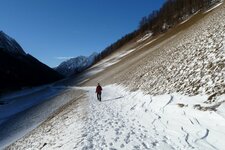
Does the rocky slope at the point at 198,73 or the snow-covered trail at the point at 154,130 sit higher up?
the rocky slope at the point at 198,73

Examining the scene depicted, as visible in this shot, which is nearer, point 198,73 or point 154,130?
point 154,130

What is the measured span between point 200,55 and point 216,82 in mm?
5752

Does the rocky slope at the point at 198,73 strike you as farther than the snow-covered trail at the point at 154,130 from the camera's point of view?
Yes

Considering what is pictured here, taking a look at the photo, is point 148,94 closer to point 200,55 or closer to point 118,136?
point 200,55

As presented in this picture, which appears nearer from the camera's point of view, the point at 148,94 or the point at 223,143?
the point at 223,143

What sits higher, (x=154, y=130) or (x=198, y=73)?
(x=198, y=73)

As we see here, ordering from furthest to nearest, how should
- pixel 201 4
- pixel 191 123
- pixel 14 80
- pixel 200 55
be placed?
pixel 14 80, pixel 201 4, pixel 200 55, pixel 191 123

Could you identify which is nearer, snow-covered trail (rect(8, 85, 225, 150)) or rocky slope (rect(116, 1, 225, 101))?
snow-covered trail (rect(8, 85, 225, 150))

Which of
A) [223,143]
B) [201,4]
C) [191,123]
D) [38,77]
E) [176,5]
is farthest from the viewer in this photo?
[38,77]

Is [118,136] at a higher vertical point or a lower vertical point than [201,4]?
lower

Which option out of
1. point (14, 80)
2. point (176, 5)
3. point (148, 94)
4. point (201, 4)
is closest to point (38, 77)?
point (14, 80)

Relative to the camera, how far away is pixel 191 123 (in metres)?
→ 12.1

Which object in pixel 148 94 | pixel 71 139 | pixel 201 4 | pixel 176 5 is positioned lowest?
pixel 71 139

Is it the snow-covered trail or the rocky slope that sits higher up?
the rocky slope
